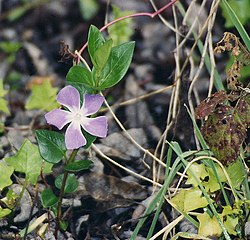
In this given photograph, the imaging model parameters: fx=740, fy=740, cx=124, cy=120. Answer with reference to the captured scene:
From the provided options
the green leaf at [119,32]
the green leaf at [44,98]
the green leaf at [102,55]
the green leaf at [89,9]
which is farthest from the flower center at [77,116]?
the green leaf at [89,9]

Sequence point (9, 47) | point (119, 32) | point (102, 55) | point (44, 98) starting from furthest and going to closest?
point (9, 47) → point (119, 32) → point (44, 98) → point (102, 55)

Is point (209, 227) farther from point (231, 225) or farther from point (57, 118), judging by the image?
point (57, 118)

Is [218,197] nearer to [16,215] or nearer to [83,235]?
[83,235]

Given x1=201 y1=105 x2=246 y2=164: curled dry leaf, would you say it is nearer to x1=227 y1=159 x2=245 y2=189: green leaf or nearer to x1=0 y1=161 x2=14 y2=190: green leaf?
x1=227 y1=159 x2=245 y2=189: green leaf

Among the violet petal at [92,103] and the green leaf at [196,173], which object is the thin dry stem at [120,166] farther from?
the violet petal at [92,103]

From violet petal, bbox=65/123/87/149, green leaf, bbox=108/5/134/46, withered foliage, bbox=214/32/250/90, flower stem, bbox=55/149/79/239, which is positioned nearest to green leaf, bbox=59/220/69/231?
flower stem, bbox=55/149/79/239

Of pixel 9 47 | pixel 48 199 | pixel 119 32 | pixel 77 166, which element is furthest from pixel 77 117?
pixel 9 47

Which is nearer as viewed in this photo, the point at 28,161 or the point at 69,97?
the point at 69,97
